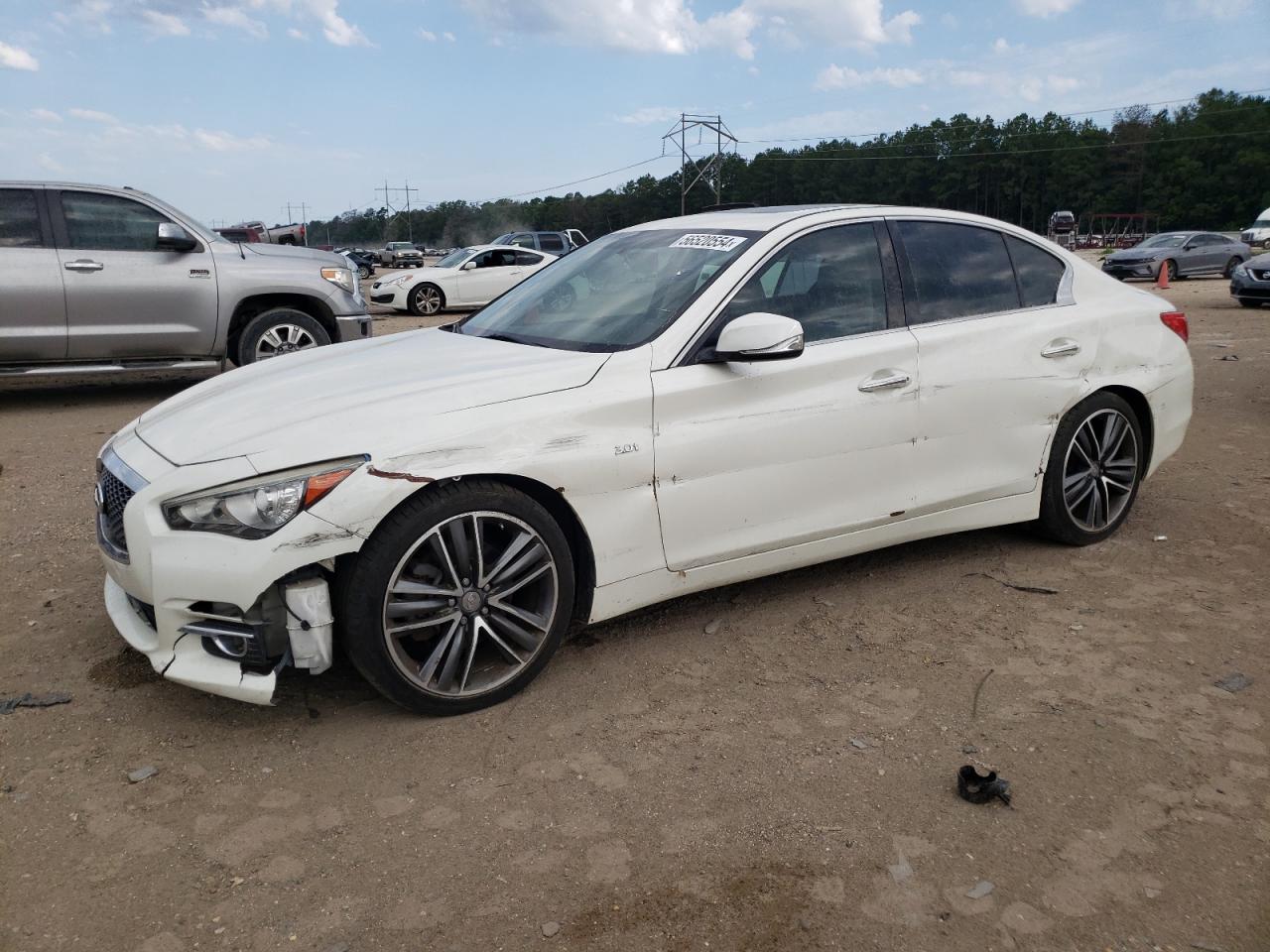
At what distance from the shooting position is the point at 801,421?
12.2 ft

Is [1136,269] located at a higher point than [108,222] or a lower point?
lower

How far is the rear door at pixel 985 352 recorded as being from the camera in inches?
162

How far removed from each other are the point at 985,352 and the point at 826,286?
2.59 ft

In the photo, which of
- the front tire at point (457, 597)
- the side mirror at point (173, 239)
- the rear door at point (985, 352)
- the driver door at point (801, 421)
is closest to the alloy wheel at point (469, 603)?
the front tire at point (457, 597)

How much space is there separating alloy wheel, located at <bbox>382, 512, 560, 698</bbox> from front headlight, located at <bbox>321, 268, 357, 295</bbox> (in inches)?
262

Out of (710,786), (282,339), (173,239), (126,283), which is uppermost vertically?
(173,239)

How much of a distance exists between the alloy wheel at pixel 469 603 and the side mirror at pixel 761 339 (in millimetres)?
924

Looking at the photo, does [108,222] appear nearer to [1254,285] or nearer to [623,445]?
[623,445]

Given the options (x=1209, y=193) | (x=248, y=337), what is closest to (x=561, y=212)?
(x=1209, y=193)

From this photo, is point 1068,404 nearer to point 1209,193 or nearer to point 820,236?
point 820,236

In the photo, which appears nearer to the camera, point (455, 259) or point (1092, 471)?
point (1092, 471)

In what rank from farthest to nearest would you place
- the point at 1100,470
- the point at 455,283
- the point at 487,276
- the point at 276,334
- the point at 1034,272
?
the point at 487,276 → the point at 455,283 → the point at 276,334 → the point at 1100,470 → the point at 1034,272

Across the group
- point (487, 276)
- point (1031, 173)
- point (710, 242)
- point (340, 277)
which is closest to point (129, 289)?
point (340, 277)

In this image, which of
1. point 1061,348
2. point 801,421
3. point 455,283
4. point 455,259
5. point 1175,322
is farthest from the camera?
point 455,259
